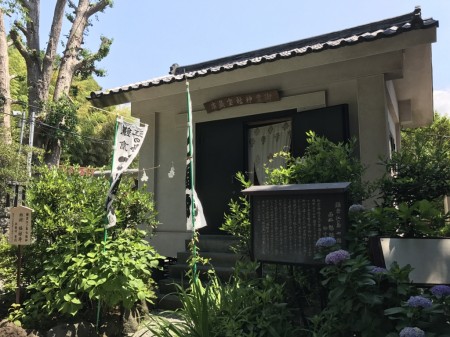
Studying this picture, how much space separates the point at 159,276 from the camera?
7.16 metres

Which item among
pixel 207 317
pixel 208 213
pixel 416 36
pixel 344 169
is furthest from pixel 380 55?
pixel 207 317

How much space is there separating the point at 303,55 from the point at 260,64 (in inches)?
30.2

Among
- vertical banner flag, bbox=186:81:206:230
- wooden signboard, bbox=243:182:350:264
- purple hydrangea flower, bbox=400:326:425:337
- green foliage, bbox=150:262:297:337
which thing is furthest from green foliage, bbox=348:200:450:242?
vertical banner flag, bbox=186:81:206:230

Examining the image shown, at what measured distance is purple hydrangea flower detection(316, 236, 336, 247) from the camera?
3152 mm

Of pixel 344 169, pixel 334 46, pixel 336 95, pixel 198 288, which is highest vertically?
pixel 334 46

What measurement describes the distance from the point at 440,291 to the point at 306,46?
273 inches

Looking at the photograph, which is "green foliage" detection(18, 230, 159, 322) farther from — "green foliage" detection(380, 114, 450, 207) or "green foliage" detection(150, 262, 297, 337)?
"green foliage" detection(380, 114, 450, 207)

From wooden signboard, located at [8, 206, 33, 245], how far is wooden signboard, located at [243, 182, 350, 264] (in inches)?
130

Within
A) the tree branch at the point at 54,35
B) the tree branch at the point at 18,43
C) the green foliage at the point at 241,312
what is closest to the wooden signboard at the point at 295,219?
the green foliage at the point at 241,312

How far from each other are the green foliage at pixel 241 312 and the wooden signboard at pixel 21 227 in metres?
2.55

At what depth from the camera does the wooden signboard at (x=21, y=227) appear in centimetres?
518

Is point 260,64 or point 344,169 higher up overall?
point 260,64

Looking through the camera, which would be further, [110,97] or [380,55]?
[110,97]

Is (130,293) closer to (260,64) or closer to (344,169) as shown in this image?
(344,169)
